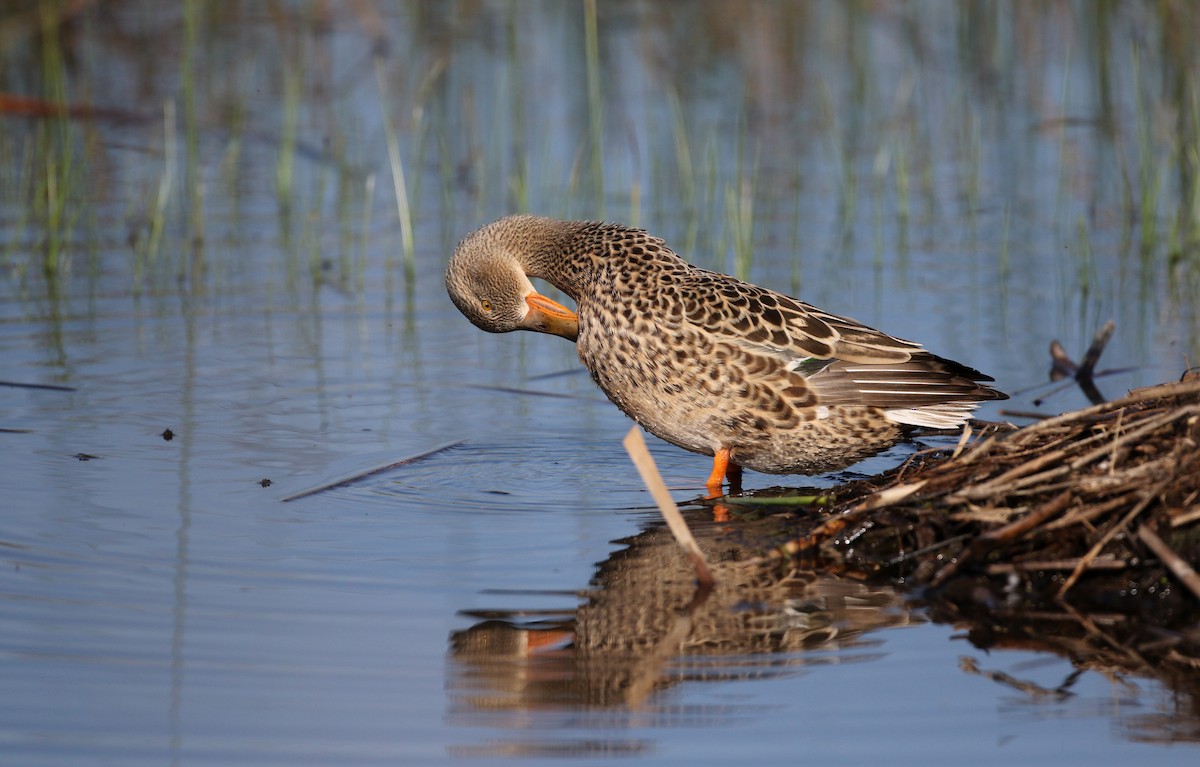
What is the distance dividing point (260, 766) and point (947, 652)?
2.11m

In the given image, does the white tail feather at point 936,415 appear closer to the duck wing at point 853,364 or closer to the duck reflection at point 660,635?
the duck wing at point 853,364

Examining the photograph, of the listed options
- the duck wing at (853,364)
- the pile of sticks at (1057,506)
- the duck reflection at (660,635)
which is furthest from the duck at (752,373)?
the duck reflection at (660,635)

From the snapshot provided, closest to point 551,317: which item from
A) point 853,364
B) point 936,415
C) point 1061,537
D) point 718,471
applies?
point 718,471

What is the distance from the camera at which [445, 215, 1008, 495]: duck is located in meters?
6.95

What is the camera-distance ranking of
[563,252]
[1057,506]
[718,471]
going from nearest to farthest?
1. [1057,506]
2. [718,471]
3. [563,252]

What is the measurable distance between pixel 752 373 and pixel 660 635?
192cm

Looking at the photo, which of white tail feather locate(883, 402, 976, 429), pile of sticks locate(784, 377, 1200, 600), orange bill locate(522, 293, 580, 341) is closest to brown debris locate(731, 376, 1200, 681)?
pile of sticks locate(784, 377, 1200, 600)

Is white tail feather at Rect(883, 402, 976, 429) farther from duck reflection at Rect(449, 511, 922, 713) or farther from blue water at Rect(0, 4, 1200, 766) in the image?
duck reflection at Rect(449, 511, 922, 713)

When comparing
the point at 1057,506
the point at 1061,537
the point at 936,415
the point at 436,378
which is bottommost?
the point at 1061,537

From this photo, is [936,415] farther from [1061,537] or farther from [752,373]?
[1061,537]

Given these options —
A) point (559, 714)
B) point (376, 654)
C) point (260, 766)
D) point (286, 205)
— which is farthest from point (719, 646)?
point (286, 205)

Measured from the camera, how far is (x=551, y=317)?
7.74m

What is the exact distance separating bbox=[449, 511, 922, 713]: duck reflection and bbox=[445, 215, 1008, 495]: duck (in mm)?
1039

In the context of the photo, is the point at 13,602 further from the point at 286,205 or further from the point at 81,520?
the point at 286,205
